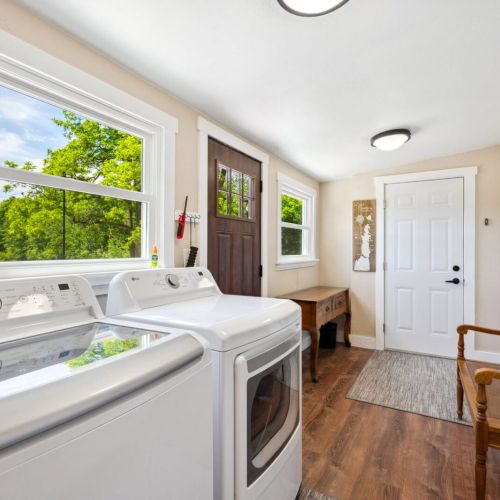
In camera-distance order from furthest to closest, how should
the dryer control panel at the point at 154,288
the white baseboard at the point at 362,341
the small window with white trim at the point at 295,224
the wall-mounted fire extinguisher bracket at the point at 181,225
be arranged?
1. the white baseboard at the point at 362,341
2. the small window with white trim at the point at 295,224
3. the wall-mounted fire extinguisher bracket at the point at 181,225
4. the dryer control panel at the point at 154,288

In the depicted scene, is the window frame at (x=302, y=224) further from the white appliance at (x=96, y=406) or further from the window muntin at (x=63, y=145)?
the white appliance at (x=96, y=406)

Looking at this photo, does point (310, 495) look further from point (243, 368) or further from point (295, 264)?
point (295, 264)

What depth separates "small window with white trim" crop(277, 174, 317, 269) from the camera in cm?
351

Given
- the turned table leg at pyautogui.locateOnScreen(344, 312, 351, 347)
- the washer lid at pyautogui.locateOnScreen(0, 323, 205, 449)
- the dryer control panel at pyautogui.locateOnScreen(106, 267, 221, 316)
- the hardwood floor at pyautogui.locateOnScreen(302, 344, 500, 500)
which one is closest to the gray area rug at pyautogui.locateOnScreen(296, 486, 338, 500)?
the hardwood floor at pyautogui.locateOnScreen(302, 344, 500, 500)

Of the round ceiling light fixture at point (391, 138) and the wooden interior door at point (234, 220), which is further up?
the round ceiling light fixture at point (391, 138)

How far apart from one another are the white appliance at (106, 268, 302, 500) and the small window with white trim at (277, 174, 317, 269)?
1819 mm

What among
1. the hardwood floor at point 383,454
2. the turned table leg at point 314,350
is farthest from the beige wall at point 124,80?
the hardwood floor at point 383,454

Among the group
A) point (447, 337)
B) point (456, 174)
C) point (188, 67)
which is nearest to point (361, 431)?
point (447, 337)

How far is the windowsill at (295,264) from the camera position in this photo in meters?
3.37

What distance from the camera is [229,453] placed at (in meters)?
1.12

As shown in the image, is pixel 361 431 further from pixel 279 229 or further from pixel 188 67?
pixel 188 67

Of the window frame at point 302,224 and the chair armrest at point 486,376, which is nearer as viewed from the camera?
the chair armrest at point 486,376

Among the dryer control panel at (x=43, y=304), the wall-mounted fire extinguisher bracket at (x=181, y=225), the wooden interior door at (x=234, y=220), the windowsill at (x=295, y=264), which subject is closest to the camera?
the dryer control panel at (x=43, y=304)

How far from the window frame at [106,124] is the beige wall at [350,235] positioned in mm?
2834
